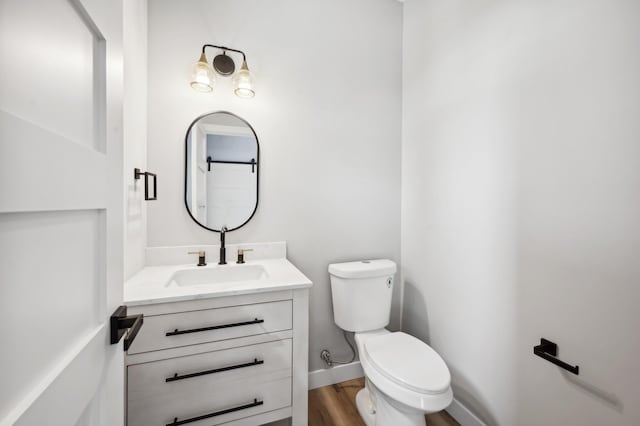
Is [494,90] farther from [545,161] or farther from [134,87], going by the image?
[134,87]

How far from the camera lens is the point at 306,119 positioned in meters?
1.83

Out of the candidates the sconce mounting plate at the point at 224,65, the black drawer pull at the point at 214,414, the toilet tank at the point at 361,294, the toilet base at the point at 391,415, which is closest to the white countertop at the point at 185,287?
the toilet tank at the point at 361,294

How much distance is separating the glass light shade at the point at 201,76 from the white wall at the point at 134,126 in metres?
0.25

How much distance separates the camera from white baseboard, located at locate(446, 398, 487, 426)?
145 centimetres

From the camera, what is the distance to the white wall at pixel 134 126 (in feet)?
3.96

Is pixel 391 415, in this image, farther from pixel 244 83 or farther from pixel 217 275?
pixel 244 83

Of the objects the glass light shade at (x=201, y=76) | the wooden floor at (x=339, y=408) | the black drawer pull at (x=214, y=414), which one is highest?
the glass light shade at (x=201, y=76)

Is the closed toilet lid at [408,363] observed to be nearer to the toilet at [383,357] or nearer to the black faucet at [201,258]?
the toilet at [383,357]

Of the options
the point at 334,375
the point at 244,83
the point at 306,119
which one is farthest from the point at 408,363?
the point at 244,83

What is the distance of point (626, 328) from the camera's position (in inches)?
36.0

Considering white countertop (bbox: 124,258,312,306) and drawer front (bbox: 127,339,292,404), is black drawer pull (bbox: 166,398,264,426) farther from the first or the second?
white countertop (bbox: 124,258,312,306)

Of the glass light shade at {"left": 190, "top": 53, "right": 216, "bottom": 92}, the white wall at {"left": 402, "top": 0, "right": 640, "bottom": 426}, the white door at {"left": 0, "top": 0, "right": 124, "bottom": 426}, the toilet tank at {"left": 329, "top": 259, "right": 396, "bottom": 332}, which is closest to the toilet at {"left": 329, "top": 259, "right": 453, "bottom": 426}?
the toilet tank at {"left": 329, "top": 259, "right": 396, "bottom": 332}

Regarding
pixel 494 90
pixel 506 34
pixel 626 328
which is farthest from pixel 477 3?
pixel 626 328

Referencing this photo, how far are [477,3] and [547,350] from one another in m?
1.72
